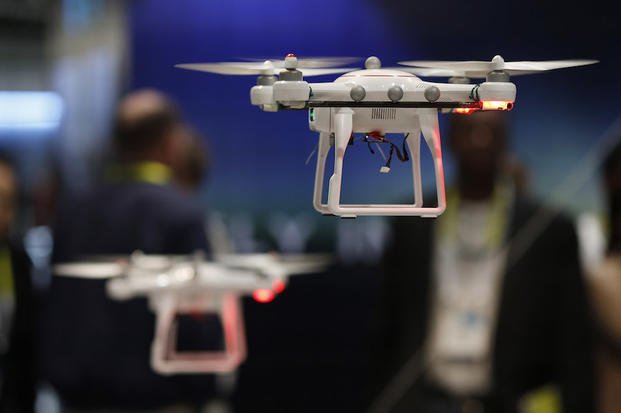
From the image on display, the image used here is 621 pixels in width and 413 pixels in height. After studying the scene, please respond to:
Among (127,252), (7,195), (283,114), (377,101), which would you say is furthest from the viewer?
(7,195)

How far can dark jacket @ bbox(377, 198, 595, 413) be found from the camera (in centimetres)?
208

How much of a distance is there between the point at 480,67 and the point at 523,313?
112cm

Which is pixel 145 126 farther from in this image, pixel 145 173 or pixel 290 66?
pixel 290 66

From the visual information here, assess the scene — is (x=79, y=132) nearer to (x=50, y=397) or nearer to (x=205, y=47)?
(x=50, y=397)

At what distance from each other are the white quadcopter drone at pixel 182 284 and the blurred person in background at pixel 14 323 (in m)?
0.47

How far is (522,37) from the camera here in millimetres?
1395

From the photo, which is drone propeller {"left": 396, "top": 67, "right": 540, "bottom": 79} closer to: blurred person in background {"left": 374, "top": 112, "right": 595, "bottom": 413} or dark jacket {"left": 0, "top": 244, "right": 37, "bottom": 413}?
blurred person in background {"left": 374, "top": 112, "right": 595, "bottom": 413}

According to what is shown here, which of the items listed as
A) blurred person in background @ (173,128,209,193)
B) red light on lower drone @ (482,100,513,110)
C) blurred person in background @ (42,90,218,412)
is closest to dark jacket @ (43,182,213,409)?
blurred person in background @ (42,90,218,412)

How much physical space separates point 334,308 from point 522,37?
60.3 inches

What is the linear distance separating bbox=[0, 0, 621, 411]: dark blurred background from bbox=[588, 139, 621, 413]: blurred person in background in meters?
0.06

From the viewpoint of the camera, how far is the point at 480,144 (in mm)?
2057

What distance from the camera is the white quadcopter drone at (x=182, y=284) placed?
72.6 inches

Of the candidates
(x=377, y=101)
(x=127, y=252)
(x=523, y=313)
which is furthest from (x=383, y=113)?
(x=523, y=313)

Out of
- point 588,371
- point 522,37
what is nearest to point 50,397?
point 588,371
